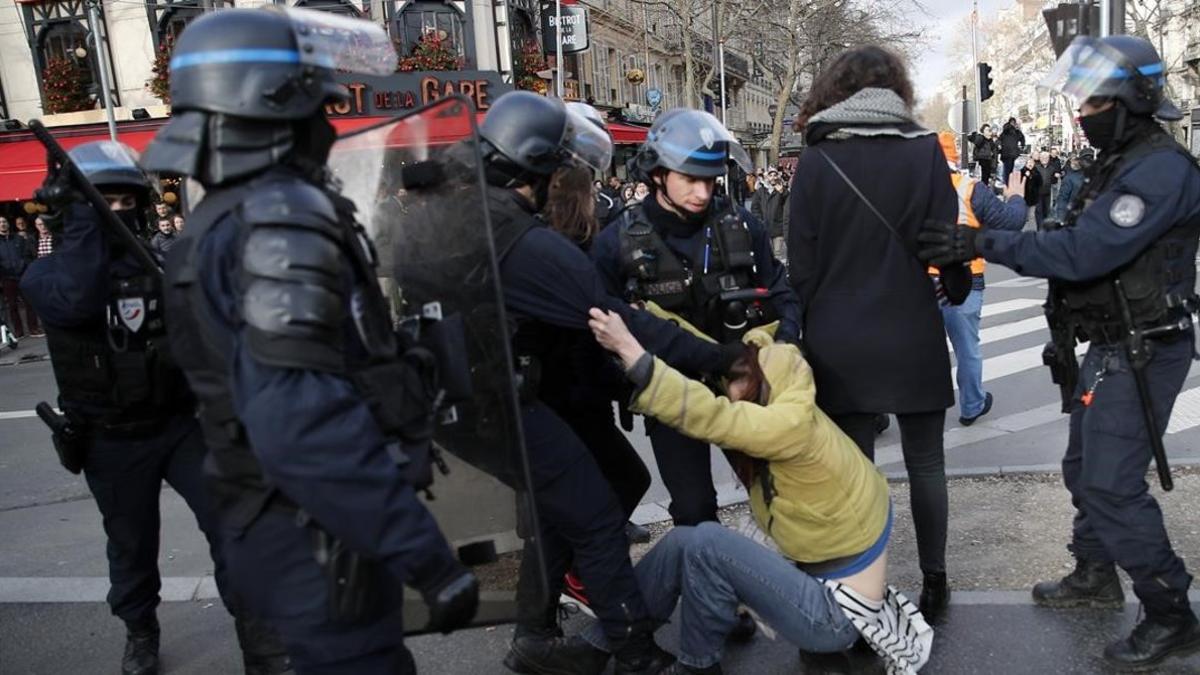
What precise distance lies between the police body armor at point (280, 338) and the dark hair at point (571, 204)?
1.13 metres

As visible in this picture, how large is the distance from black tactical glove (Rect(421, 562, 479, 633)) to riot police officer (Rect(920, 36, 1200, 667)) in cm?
180

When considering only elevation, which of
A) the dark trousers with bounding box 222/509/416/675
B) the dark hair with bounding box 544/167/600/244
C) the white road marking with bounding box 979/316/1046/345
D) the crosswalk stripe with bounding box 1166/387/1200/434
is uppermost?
the dark hair with bounding box 544/167/600/244

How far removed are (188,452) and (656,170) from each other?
71.3 inches

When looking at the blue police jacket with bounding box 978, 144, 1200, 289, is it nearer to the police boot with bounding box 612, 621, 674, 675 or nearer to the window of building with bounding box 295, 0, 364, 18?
the police boot with bounding box 612, 621, 674, 675

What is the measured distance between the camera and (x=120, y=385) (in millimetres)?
3057

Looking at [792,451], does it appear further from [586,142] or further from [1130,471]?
[586,142]

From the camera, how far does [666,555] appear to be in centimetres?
287

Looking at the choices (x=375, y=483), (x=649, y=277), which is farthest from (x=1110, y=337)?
(x=375, y=483)

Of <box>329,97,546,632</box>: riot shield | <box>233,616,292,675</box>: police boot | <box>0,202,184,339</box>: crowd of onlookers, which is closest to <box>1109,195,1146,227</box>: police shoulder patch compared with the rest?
<box>329,97,546,632</box>: riot shield

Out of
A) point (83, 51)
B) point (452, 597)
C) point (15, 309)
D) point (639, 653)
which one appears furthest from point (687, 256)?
point (83, 51)

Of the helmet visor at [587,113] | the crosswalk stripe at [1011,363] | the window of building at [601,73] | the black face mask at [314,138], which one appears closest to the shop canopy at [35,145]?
the crosswalk stripe at [1011,363]

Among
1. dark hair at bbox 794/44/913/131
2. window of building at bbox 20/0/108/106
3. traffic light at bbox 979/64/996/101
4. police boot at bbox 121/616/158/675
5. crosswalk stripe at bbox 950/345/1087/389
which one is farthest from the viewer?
window of building at bbox 20/0/108/106

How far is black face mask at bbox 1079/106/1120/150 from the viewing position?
2.84 metres

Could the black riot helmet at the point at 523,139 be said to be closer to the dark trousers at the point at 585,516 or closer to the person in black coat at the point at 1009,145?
the dark trousers at the point at 585,516
